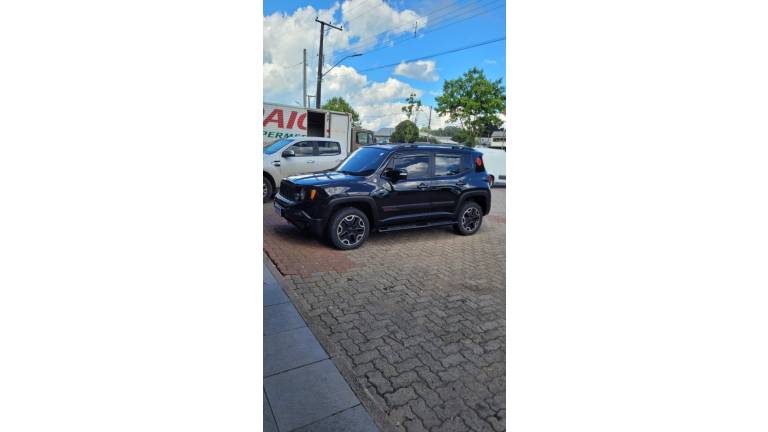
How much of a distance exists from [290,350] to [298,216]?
2524mm

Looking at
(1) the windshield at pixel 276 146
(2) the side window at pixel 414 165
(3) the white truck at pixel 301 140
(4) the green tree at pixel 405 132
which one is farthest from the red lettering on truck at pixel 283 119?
(4) the green tree at pixel 405 132

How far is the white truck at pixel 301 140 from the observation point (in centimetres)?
776

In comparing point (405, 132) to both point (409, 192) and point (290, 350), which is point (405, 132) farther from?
point (290, 350)

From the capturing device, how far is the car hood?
15.0 feet

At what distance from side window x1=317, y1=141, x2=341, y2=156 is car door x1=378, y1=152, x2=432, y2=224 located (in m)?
3.87

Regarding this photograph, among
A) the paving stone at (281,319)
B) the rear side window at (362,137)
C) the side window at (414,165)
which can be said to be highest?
the rear side window at (362,137)

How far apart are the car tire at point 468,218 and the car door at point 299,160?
3929mm

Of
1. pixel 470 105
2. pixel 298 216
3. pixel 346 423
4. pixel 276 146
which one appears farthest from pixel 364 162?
pixel 470 105

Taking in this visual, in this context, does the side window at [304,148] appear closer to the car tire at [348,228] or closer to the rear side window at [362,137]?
the car tire at [348,228]
